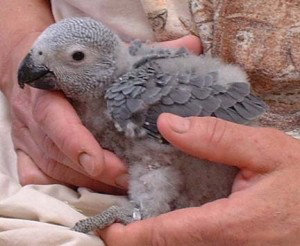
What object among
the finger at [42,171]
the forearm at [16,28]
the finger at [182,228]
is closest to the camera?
the finger at [182,228]

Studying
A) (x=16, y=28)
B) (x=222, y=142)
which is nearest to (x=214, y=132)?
(x=222, y=142)

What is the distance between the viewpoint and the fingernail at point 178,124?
0.69 metres

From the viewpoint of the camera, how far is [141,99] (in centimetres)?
73

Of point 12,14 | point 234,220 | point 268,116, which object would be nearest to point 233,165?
point 234,220

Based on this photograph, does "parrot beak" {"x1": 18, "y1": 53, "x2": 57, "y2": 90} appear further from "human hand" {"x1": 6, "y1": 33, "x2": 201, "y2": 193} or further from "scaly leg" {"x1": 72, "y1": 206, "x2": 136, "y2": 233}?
"scaly leg" {"x1": 72, "y1": 206, "x2": 136, "y2": 233}

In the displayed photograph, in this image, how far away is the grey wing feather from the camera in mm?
732

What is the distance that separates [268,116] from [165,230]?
11.5 inches

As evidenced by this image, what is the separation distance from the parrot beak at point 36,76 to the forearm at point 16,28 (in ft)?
0.59

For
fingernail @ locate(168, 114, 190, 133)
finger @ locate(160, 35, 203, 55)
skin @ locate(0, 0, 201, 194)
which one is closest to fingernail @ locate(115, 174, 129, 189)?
skin @ locate(0, 0, 201, 194)

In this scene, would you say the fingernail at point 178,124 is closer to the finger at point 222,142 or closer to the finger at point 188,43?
the finger at point 222,142

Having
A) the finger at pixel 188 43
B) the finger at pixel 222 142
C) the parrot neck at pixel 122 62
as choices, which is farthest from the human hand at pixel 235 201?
the finger at pixel 188 43

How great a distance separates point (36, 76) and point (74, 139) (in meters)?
0.09

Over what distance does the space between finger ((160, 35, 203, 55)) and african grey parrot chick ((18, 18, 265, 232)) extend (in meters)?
0.10

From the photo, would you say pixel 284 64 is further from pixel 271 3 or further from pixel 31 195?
pixel 31 195
